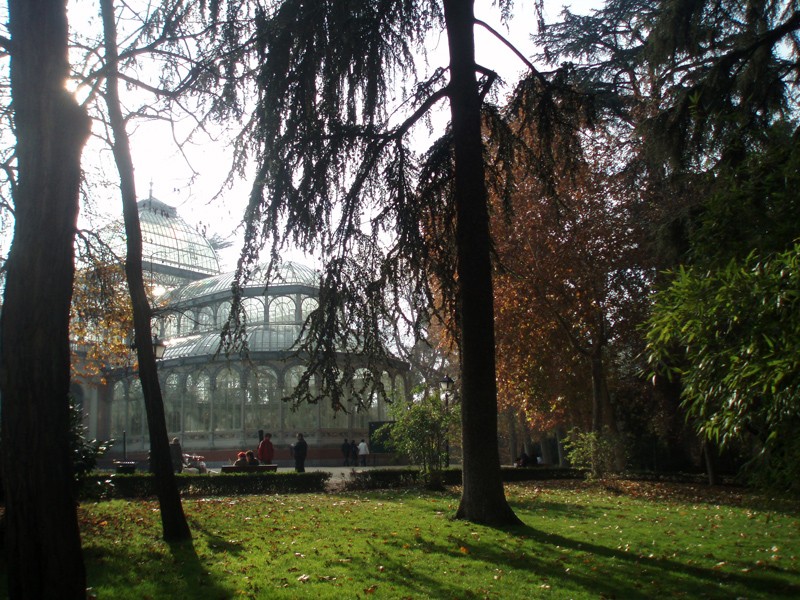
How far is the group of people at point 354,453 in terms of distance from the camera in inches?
1231

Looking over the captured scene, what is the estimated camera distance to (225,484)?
18078 millimetres

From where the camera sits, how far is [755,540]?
9.39 meters

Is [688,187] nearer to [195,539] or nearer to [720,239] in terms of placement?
[720,239]

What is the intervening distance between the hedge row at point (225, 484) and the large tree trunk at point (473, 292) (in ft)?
30.5

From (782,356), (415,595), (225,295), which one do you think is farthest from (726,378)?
→ (225,295)

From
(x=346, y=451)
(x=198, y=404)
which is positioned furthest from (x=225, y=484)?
(x=198, y=404)

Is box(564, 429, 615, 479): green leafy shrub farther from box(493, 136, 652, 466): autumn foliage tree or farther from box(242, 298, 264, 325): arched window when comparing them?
box(242, 298, 264, 325): arched window

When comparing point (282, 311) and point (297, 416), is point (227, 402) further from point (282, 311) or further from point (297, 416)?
point (282, 311)

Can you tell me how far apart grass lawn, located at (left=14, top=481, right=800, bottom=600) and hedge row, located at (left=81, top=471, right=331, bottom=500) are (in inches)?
160

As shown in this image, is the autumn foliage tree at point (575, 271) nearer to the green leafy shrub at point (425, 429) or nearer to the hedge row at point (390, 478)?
the hedge row at point (390, 478)

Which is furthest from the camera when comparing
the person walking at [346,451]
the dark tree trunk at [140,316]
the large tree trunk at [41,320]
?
the person walking at [346,451]

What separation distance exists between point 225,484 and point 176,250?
30.8m

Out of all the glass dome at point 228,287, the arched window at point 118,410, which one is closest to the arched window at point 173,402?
the arched window at point 118,410

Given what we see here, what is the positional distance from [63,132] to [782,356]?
5371 mm
